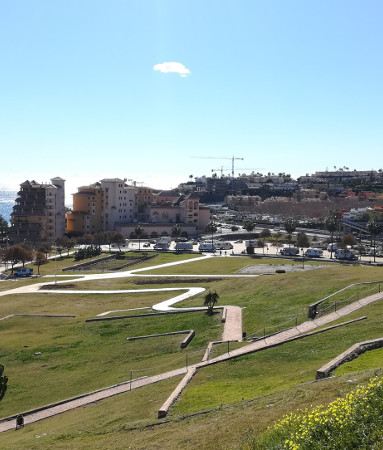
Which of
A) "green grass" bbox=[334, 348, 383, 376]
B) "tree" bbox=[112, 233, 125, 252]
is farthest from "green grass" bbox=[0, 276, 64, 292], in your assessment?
"green grass" bbox=[334, 348, 383, 376]

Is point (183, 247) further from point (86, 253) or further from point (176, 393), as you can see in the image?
point (176, 393)

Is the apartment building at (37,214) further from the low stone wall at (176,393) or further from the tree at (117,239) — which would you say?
the low stone wall at (176,393)

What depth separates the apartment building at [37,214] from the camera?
108 m

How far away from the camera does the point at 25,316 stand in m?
41.6

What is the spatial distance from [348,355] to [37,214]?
9579 cm

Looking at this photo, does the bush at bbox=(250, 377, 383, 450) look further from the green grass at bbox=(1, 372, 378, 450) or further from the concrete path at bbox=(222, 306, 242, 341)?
the concrete path at bbox=(222, 306, 242, 341)

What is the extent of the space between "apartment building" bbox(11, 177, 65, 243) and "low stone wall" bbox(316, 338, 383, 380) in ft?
294

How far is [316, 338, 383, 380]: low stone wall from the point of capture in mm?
18584

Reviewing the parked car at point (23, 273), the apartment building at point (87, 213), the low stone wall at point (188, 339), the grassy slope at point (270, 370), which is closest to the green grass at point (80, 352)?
the low stone wall at point (188, 339)

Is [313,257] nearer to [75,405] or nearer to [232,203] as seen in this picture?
[75,405]

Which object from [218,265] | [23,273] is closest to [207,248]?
[218,265]

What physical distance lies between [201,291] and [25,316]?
1396cm

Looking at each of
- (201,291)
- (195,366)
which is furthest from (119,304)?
(195,366)

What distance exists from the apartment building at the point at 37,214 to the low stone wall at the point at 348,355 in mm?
89643
